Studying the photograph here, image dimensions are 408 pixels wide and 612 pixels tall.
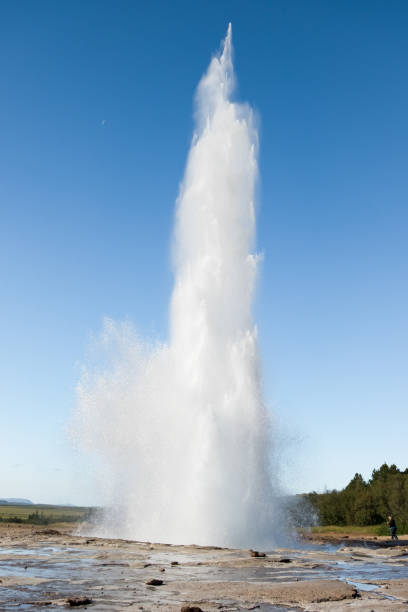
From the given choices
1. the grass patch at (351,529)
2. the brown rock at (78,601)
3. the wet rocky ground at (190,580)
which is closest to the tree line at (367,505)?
the grass patch at (351,529)

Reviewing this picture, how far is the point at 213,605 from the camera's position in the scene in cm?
1006

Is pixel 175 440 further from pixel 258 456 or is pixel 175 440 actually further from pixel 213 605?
pixel 213 605

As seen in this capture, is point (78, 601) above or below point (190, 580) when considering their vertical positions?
above

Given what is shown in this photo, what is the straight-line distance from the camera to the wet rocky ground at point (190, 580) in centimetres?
1028

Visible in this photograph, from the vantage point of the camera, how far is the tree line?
61.0m

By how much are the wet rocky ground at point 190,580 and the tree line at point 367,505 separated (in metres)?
42.3

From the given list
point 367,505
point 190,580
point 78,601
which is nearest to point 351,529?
point 367,505

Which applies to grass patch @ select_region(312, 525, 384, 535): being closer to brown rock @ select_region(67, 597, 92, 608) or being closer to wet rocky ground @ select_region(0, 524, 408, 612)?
wet rocky ground @ select_region(0, 524, 408, 612)

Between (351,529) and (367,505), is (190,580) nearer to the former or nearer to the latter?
(351,529)

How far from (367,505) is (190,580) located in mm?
55688

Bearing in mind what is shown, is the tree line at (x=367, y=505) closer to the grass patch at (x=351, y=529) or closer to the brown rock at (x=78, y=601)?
the grass patch at (x=351, y=529)

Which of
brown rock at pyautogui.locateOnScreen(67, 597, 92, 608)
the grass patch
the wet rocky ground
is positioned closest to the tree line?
the grass patch

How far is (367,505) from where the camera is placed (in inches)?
2484

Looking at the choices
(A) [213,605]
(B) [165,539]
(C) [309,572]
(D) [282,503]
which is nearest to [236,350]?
(D) [282,503]
